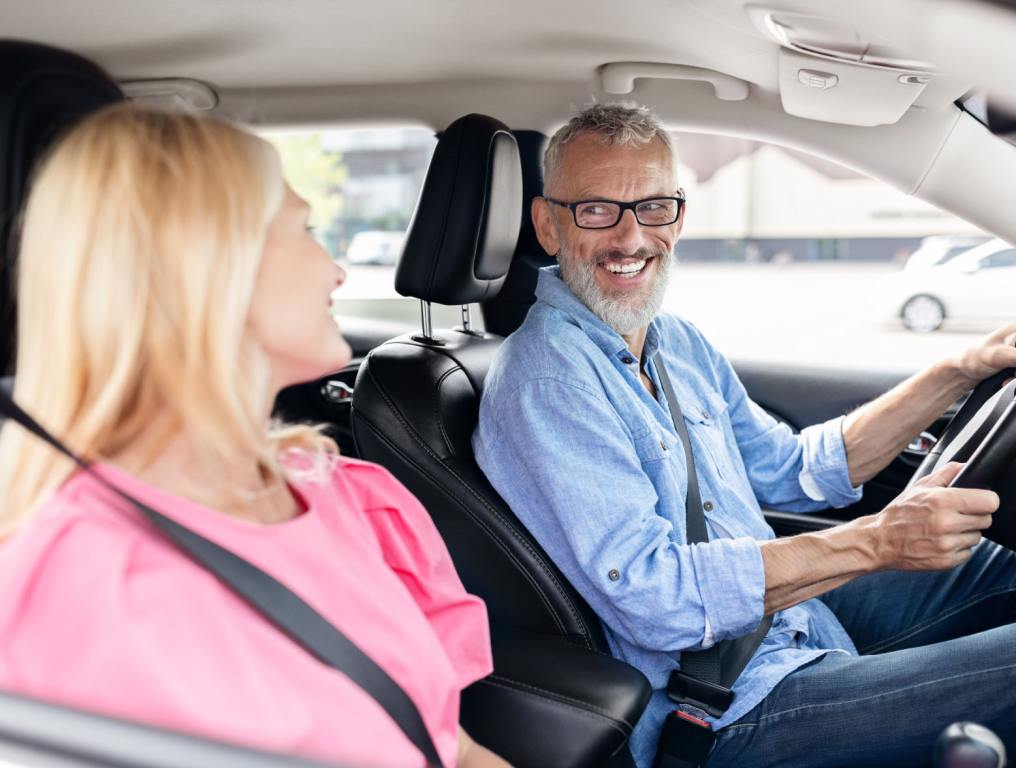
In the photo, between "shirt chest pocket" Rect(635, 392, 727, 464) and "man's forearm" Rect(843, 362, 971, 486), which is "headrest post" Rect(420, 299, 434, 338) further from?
"man's forearm" Rect(843, 362, 971, 486)

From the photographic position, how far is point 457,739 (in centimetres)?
120

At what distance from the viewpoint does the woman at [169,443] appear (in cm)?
79

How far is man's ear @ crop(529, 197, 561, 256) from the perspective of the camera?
1952mm

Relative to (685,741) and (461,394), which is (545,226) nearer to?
(461,394)

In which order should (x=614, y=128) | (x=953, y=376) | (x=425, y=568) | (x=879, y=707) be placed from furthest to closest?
(x=953, y=376) < (x=614, y=128) < (x=879, y=707) < (x=425, y=568)

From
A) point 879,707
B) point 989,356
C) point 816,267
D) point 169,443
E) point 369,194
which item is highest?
point 169,443

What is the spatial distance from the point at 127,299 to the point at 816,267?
3870mm

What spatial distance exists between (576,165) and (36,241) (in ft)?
3.81

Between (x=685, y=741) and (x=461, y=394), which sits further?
(x=461, y=394)

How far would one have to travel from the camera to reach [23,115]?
93 centimetres

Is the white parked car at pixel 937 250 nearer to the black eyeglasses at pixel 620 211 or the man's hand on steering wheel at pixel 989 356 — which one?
the man's hand on steering wheel at pixel 989 356

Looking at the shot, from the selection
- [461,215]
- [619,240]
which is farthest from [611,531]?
[461,215]

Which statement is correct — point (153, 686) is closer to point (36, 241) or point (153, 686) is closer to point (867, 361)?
point (36, 241)

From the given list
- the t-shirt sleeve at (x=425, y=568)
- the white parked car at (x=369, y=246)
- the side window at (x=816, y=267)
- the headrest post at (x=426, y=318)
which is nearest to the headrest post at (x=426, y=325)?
the headrest post at (x=426, y=318)
